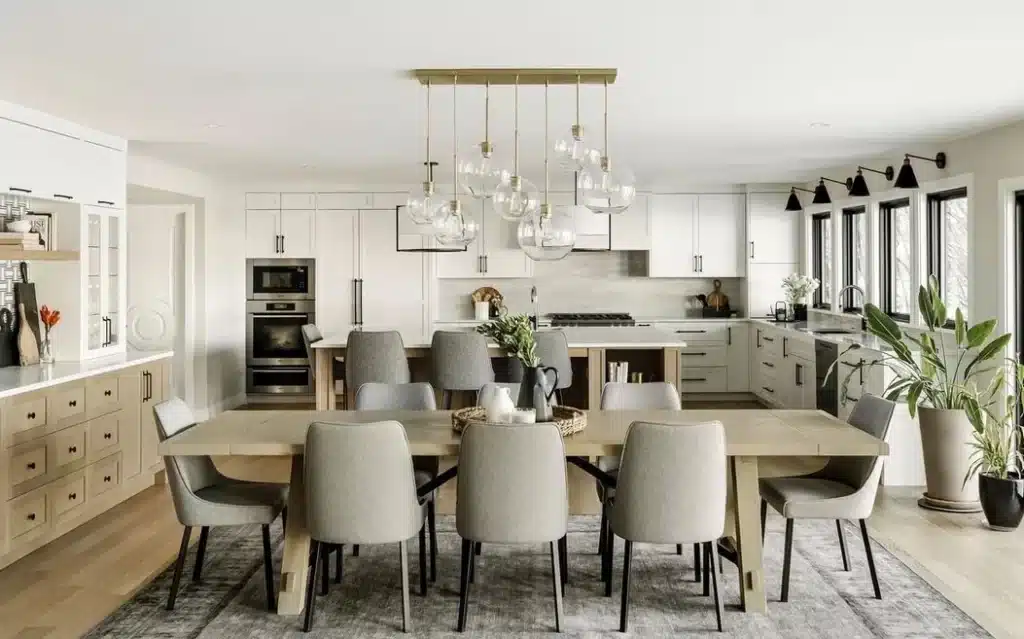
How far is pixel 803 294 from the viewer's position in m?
9.12

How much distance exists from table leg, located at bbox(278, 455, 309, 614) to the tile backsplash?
6509mm

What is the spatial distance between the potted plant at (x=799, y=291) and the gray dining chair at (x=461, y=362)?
4054mm

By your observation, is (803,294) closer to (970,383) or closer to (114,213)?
(970,383)

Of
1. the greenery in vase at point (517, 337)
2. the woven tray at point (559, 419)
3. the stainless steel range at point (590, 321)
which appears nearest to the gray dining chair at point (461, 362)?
the woven tray at point (559, 419)

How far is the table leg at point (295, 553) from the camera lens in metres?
3.87

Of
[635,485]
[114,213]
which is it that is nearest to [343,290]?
[114,213]

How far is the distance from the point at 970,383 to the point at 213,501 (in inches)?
169

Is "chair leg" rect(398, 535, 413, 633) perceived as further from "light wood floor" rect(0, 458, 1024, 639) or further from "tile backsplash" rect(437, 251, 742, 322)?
"tile backsplash" rect(437, 251, 742, 322)

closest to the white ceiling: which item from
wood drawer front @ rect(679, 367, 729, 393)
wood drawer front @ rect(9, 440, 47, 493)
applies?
wood drawer front @ rect(9, 440, 47, 493)

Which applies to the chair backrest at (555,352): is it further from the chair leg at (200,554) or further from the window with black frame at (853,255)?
the window with black frame at (853,255)

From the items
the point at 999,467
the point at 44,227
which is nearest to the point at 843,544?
the point at 999,467

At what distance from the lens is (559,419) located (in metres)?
4.15

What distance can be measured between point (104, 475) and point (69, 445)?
0.47 m

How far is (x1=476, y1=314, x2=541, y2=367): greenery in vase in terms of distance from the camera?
4.12 m
